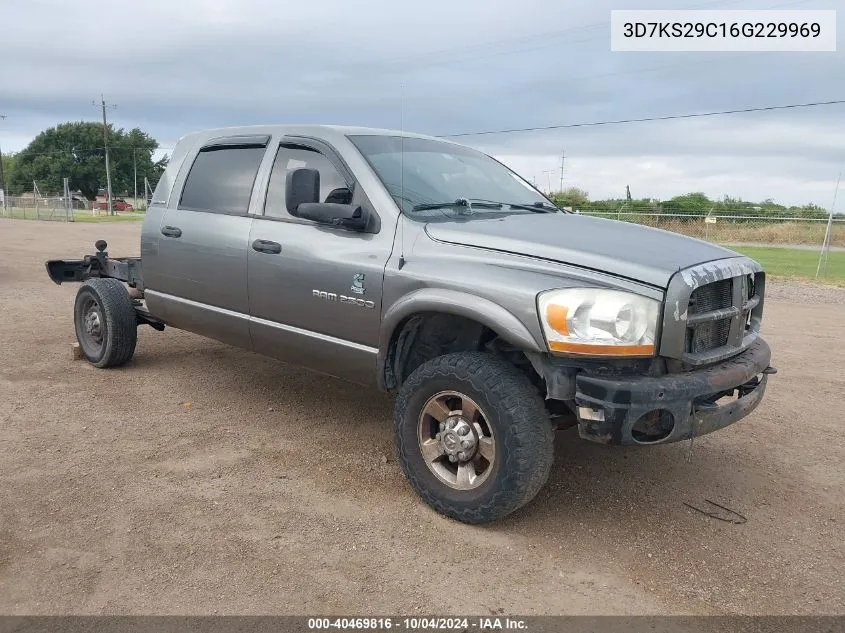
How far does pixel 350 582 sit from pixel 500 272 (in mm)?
1566

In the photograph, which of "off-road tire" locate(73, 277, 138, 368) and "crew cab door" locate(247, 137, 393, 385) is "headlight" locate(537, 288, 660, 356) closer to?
"crew cab door" locate(247, 137, 393, 385)

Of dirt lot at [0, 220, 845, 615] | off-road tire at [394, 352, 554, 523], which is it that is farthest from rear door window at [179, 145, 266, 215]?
off-road tire at [394, 352, 554, 523]

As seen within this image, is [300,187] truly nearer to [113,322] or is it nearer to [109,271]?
[113,322]

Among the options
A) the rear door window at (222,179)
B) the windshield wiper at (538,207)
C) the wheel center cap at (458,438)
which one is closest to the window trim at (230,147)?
the rear door window at (222,179)

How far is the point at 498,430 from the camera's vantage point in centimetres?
337

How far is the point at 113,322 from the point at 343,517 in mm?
3359

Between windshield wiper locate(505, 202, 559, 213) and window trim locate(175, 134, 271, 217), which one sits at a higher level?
window trim locate(175, 134, 271, 217)

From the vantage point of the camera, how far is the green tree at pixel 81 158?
258ft

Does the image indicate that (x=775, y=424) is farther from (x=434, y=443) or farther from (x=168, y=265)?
(x=168, y=265)

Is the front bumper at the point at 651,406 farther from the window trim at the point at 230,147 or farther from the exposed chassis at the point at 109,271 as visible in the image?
the exposed chassis at the point at 109,271

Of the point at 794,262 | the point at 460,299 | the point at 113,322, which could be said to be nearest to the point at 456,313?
the point at 460,299

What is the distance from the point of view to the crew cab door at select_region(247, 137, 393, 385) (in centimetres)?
400

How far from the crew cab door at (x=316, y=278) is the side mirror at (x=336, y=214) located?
0.09 meters

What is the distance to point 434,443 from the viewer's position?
371cm
